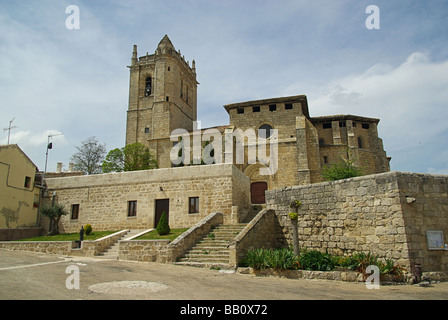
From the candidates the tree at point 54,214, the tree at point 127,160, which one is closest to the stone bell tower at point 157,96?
the tree at point 127,160

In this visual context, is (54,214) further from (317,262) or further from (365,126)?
(365,126)

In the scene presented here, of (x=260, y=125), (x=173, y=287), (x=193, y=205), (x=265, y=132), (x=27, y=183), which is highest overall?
(x=260, y=125)

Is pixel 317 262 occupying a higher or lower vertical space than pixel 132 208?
lower

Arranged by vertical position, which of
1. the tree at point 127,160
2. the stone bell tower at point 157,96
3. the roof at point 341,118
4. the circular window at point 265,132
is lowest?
the tree at point 127,160

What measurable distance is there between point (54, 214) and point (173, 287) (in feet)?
48.8

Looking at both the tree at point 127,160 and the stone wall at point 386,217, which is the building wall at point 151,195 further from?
the tree at point 127,160

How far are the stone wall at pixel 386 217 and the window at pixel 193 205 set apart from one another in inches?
304

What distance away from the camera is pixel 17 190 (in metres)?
19.6

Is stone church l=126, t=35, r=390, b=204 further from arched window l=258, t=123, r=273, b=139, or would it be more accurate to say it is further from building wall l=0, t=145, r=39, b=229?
building wall l=0, t=145, r=39, b=229

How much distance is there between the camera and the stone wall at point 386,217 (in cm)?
834

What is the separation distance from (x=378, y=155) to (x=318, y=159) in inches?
344

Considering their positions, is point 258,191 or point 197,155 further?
point 197,155

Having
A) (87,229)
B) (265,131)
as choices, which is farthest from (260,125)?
(87,229)
